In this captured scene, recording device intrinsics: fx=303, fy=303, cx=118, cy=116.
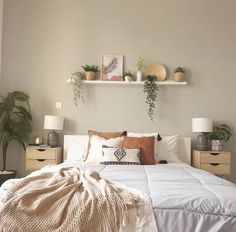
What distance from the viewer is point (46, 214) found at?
1.61 meters

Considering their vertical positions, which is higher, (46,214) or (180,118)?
(180,118)

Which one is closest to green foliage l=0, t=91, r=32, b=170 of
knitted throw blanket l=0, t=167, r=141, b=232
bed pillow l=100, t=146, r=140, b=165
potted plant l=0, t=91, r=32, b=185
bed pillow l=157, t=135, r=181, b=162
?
potted plant l=0, t=91, r=32, b=185

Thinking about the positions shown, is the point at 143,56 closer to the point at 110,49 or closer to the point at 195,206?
the point at 110,49

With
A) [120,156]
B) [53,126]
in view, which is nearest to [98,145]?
[120,156]

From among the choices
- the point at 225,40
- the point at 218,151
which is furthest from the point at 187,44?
the point at 218,151

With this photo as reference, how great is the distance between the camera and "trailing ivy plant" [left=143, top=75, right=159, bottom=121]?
425cm

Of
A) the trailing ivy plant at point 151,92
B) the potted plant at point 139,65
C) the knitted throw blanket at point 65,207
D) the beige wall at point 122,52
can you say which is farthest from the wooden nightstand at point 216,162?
the knitted throw blanket at point 65,207

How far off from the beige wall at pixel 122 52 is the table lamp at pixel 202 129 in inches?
9.5

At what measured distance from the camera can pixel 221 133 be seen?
4.19 meters

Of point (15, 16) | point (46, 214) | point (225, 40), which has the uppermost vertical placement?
point (15, 16)

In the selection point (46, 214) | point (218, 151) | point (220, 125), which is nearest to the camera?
point (46, 214)

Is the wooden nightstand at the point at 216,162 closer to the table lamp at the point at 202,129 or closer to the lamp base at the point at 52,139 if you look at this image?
the table lamp at the point at 202,129

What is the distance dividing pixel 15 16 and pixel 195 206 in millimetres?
3926

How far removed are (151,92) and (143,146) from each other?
3.18ft
